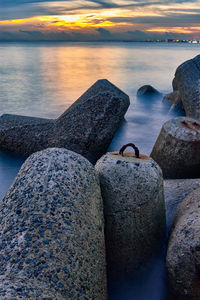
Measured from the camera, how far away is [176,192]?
3068 mm

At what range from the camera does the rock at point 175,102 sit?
8711 millimetres

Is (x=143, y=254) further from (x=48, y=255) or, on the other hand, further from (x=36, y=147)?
(x=36, y=147)

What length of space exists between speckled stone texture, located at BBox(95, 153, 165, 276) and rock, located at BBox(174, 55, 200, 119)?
3634 millimetres

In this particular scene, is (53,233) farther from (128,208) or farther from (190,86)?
(190,86)

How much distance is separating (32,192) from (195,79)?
5323mm

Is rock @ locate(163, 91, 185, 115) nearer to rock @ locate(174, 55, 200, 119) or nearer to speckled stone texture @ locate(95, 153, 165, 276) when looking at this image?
rock @ locate(174, 55, 200, 119)

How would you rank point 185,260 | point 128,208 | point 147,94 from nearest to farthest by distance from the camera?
1. point 185,260
2. point 128,208
3. point 147,94

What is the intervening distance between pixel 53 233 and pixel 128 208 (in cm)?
75

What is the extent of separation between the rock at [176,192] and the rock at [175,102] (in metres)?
5.65

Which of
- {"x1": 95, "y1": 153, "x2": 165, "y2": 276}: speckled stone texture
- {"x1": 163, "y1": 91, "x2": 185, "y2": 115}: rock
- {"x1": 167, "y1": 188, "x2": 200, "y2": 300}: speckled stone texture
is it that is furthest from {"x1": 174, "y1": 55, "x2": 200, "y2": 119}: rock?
{"x1": 167, "y1": 188, "x2": 200, "y2": 300}: speckled stone texture

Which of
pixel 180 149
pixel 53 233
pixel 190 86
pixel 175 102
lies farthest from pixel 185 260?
pixel 175 102

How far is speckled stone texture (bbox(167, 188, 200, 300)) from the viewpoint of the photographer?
1.93m

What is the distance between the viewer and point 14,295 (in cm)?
138

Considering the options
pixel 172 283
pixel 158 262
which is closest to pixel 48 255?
pixel 172 283
